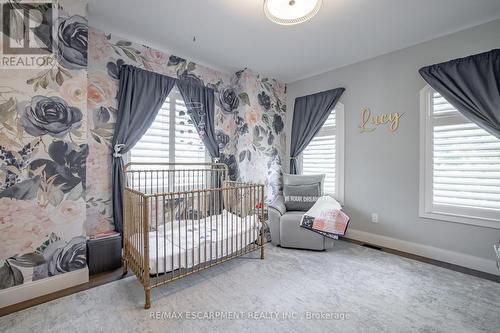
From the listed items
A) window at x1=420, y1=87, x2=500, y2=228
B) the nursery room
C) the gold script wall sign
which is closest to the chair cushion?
the nursery room

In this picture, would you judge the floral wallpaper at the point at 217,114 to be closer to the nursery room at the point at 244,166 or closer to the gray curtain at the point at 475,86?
the nursery room at the point at 244,166

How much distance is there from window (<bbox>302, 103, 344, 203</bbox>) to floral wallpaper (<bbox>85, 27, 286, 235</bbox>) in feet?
2.09

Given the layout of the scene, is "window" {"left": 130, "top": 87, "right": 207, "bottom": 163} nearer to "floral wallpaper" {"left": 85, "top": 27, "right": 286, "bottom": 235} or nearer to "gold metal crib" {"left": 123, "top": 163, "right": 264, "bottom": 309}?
"gold metal crib" {"left": 123, "top": 163, "right": 264, "bottom": 309}

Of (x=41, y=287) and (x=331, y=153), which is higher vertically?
(x=331, y=153)

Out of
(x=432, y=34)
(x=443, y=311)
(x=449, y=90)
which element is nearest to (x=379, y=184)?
(x=449, y=90)

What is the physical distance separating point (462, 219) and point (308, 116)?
2325 millimetres

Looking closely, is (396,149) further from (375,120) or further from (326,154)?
(326,154)

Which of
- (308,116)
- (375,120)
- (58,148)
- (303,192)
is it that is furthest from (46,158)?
(375,120)

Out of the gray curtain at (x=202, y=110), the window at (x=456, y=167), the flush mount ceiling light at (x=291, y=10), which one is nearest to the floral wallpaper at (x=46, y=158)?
the gray curtain at (x=202, y=110)

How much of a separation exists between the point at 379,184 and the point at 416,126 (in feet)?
2.74

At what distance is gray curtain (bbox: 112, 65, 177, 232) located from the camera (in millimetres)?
2512

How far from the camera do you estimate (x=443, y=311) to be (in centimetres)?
171

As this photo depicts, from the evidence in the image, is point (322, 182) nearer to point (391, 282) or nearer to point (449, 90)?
point (391, 282)

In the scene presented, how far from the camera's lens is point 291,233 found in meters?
2.96
